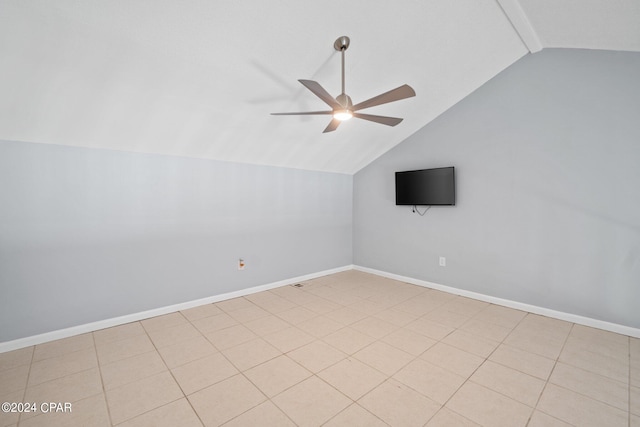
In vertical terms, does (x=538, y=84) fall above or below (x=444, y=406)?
above

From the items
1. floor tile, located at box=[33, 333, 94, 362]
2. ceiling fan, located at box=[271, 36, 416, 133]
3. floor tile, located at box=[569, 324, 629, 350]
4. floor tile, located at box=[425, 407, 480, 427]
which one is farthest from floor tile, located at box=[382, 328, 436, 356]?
floor tile, located at box=[33, 333, 94, 362]

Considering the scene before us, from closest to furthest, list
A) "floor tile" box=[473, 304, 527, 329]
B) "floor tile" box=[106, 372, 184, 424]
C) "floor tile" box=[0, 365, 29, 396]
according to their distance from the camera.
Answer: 1. "floor tile" box=[106, 372, 184, 424]
2. "floor tile" box=[0, 365, 29, 396]
3. "floor tile" box=[473, 304, 527, 329]

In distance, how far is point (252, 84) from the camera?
103 inches

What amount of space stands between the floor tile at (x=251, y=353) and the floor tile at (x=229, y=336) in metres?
0.08

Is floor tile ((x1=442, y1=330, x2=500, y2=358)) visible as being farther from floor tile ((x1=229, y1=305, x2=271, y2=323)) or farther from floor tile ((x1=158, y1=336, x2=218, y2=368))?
floor tile ((x1=158, y1=336, x2=218, y2=368))

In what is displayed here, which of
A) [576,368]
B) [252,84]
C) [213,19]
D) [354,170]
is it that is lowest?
[576,368]

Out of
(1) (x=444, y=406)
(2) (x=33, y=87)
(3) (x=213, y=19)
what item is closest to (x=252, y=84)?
(3) (x=213, y=19)

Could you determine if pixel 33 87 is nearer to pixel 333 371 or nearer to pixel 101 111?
pixel 101 111

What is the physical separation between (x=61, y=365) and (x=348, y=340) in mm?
2394

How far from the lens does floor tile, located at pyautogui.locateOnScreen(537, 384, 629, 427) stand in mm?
1595

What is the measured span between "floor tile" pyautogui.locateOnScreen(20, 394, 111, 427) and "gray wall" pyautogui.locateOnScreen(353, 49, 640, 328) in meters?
3.93

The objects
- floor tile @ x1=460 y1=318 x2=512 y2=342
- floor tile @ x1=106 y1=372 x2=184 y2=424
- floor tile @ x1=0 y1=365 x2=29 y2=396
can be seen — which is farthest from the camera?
floor tile @ x1=460 y1=318 x2=512 y2=342

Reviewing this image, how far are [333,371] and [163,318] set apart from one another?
6.94 ft

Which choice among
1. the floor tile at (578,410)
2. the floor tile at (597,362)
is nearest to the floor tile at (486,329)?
the floor tile at (597,362)
